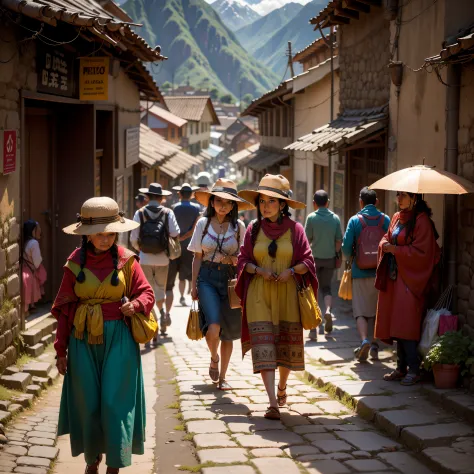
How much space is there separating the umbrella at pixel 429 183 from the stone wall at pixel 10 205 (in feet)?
12.0

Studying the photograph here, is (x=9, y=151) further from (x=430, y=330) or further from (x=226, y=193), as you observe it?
(x=430, y=330)

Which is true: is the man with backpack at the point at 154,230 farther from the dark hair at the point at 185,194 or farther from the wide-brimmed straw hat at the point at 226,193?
the wide-brimmed straw hat at the point at 226,193

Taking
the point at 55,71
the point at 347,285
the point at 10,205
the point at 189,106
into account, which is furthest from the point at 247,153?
the point at 10,205

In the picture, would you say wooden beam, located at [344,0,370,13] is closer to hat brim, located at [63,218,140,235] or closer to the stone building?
the stone building

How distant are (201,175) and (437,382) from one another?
7.22m

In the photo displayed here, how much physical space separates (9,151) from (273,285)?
119 inches

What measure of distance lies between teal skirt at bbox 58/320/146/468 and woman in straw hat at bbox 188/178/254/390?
2.34m

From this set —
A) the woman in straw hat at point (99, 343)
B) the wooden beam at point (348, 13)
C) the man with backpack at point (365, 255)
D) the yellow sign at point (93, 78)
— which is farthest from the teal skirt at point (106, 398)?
the wooden beam at point (348, 13)

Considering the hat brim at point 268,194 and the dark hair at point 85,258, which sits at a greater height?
the hat brim at point 268,194

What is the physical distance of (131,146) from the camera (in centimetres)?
1739

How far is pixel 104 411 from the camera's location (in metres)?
5.28

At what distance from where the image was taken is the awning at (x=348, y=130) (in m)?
Answer: 12.1

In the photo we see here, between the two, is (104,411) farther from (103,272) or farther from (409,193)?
(409,193)

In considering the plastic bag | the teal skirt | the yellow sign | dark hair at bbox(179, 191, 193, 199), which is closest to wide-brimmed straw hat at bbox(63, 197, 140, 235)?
the teal skirt
